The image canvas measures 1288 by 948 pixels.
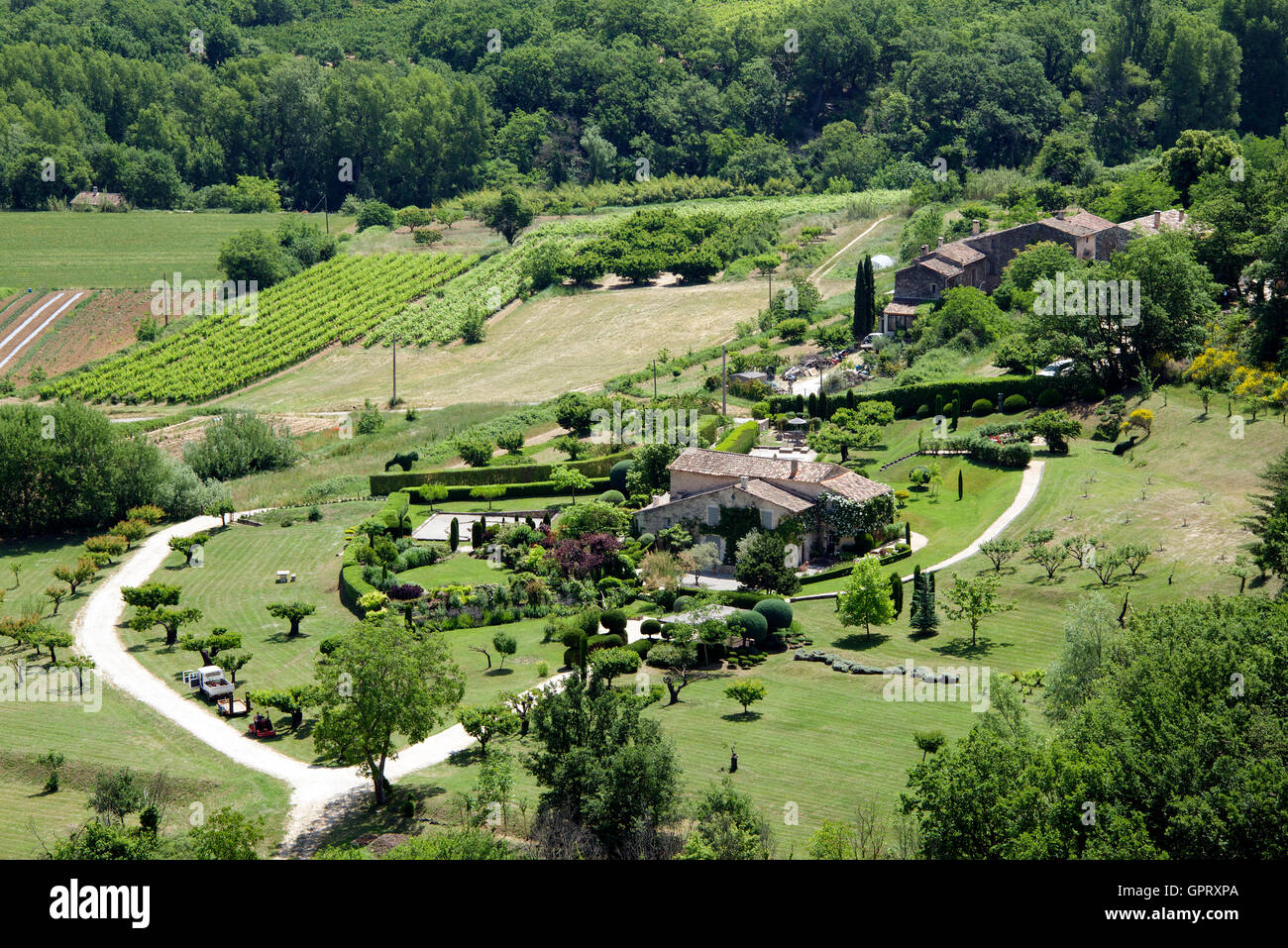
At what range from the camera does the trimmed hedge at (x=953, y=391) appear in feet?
281

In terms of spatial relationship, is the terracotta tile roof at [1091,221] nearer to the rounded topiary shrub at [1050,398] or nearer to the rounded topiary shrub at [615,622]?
the rounded topiary shrub at [1050,398]

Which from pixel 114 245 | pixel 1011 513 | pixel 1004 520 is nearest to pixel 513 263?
pixel 114 245

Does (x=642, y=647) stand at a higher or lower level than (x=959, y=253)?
lower

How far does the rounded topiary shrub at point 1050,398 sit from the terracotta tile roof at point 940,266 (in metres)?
23.6

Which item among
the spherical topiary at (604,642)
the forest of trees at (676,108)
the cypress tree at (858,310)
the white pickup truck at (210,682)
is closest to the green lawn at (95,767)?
the white pickup truck at (210,682)

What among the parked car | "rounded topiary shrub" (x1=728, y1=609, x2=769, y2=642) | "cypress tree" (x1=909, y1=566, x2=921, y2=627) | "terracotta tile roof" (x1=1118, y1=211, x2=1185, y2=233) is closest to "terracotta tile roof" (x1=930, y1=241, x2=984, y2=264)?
"terracotta tile roof" (x1=1118, y1=211, x2=1185, y2=233)

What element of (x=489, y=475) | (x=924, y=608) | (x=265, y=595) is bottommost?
(x=265, y=595)

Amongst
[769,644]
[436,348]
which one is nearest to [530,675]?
[769,644]

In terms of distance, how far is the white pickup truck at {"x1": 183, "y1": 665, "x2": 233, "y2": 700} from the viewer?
51750mm

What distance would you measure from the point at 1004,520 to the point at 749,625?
19.0 meters

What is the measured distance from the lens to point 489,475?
82.2m

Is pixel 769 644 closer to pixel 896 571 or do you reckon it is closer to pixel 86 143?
pixel 896 571

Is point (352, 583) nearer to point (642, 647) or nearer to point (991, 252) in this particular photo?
point (642, 647)

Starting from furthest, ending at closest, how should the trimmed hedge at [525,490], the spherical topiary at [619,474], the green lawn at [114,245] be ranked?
the green lawn at [114,245] → the trimmed hedge at [525,490] → the spherical topiary at [619,474]
